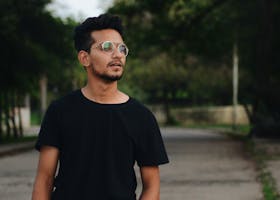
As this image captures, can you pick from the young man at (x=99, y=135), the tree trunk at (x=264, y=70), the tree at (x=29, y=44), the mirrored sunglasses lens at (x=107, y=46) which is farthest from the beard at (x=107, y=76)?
the tree at (x=29, y=44)

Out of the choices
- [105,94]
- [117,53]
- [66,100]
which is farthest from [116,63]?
[66,100]

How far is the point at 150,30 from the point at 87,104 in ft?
90.9

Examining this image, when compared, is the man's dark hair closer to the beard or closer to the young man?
the young man

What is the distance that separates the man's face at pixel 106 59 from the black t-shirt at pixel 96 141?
0.43ft

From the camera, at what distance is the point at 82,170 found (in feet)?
10.9

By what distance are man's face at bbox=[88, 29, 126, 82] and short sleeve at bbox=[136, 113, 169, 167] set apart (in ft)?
0.80

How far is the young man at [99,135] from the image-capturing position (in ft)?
10.9

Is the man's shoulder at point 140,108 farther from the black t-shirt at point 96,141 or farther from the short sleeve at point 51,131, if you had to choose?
the short sleeve at point 51,131

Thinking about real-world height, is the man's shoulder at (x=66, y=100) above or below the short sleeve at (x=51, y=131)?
above

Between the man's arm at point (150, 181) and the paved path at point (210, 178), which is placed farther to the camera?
the paved path at point (210, 178)

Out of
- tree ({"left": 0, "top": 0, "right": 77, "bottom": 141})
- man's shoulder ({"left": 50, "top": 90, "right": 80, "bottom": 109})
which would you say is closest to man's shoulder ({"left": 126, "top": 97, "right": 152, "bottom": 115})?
man's shoulder ({"left": 50, "top": 90, "right": 80, "bottom": 109})

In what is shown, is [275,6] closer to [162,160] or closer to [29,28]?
[29,28]

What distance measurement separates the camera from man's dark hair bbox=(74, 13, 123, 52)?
3.35 meters

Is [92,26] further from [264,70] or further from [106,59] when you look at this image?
[264,70]
